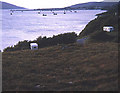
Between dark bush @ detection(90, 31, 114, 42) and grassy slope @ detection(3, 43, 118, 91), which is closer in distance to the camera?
grassy slope @ detection(3, 43, 118, 91)

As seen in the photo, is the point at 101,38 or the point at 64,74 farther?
the point at 101,38

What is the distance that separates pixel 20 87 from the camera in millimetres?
14211

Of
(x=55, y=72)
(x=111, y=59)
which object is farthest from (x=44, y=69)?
(x=111, y=59)

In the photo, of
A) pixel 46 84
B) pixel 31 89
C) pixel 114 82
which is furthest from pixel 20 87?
pixel 114 82

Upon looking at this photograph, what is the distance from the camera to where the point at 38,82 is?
49.8ft

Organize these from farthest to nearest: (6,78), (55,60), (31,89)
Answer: (55,60) < (6,78) < (31,89)

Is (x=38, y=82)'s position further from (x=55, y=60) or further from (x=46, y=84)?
(x=55, y=60)

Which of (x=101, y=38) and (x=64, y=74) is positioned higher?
(x=101, y=38)

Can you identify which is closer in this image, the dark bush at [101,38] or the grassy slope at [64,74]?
the grassy slope at [64,74]

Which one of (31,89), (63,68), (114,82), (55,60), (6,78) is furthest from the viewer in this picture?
(55,60)

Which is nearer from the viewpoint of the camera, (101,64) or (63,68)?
(101,64)

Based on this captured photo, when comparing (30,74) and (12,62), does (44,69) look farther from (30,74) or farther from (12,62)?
(12,62)

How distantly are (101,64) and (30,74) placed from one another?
6203 millimetres

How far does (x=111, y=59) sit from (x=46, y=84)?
20.8ft
